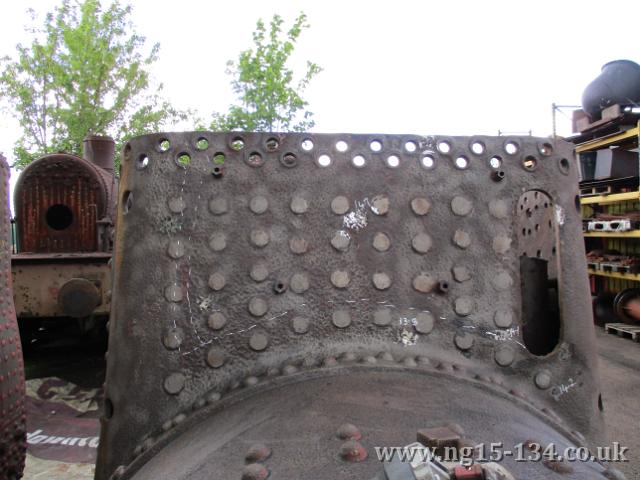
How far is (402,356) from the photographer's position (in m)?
1.32

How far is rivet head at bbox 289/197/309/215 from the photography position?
1436 millimetres

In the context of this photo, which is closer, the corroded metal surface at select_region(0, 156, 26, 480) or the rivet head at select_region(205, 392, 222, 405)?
the rivet head at select_region(205, 392, 222, 405)

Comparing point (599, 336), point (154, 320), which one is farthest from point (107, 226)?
point (599, 336)

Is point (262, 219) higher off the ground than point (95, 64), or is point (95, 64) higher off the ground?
point (95, 64)

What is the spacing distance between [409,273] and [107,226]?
464 centimetres

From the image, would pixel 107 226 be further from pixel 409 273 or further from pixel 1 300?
pixel 409 273

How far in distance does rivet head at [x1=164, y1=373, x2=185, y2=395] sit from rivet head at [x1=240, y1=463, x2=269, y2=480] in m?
0.56

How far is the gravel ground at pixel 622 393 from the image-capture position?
3.30 metres

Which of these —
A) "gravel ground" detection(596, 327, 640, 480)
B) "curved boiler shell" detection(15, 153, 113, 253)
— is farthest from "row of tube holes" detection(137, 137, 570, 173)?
"curved boiler shell" detection(15, 153, 113, 253)

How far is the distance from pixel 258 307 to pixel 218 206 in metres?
0.29

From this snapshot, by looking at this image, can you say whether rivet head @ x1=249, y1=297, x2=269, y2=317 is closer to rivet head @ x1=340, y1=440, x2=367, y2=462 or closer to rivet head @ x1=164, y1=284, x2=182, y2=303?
rivet head @ x1=164, y1=284, x2=182, y2=303

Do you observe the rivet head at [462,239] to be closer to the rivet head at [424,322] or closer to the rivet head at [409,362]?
the rivet head at [424,322]

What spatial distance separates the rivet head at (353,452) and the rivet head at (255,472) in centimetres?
12

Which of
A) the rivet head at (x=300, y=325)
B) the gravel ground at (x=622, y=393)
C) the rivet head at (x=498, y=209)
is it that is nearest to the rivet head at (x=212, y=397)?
the rivet head at (x=300, y=325)
